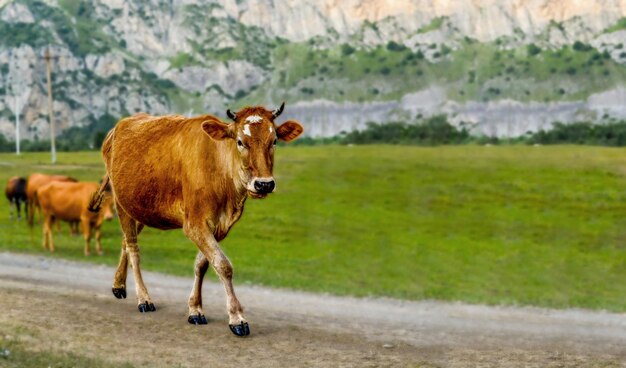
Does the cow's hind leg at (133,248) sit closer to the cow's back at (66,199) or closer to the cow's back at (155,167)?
the cow's back at (155,167)

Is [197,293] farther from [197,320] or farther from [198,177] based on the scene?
[198,177]

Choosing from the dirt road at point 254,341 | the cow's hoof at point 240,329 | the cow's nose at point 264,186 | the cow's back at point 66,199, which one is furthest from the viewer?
the cow's back at point 66,199

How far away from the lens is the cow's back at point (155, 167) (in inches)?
465

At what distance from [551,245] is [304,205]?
57.6 ft

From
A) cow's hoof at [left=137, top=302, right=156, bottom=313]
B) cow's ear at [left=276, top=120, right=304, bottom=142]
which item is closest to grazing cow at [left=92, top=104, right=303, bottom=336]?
cow's ear at [left=276, top=120, right=304, bottom=142]

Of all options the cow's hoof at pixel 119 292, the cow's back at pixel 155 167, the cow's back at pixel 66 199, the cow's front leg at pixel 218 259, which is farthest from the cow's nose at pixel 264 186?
the cow's back at pixel 66 199

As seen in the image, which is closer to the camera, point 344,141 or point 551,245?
point 551,245

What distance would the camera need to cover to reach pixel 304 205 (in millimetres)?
55812

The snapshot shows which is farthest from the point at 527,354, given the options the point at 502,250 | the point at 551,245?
the point at 551,245

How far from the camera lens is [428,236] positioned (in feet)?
149

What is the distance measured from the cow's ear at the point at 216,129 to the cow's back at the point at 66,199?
82.6ft

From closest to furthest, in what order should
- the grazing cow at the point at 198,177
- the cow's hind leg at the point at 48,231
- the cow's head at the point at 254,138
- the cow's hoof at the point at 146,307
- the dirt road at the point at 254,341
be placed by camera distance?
1. the cow's head at the point at 254,138
2. the grazing cow at the point at 198,177
3. the dirt road at the point at 254,341
4. the cow's hoof at the point at 146,307
5. the cow's hind leg at the point at 48,231

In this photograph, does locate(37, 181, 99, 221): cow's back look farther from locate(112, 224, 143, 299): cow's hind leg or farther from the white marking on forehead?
the white marking on forehead

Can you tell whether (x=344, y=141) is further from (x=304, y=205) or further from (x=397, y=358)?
(x=397, y=358)
